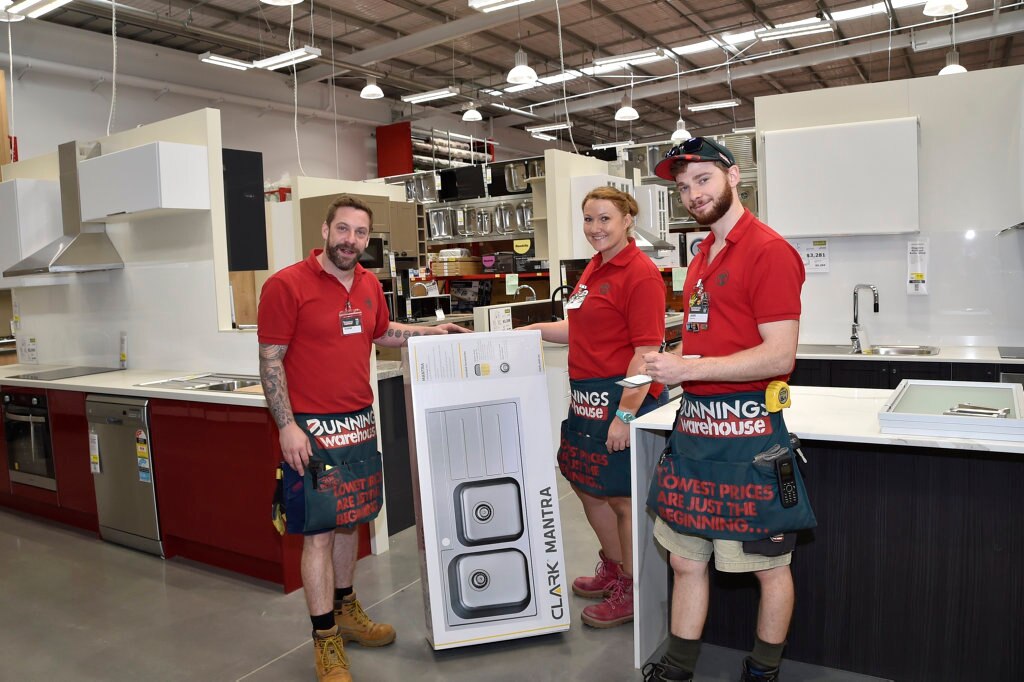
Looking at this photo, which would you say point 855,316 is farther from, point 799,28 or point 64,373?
point 64,373

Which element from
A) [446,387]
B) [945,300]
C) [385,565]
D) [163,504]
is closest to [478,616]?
[446,387]

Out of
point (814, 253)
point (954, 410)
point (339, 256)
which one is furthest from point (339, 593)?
point (814, 253)

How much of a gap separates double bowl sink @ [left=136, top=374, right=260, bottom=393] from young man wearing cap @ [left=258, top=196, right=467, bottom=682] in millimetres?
1480

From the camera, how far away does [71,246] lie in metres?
4.92

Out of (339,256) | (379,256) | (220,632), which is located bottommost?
(220,632)

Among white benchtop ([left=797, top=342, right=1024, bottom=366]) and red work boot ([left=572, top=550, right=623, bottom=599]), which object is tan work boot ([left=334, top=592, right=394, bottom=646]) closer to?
red work boot ([left=572, top=550, right=623, bottom=599])

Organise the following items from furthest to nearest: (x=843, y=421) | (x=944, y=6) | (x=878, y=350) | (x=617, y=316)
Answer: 1. (x=944, y=6)
2. (x=878, y=350)
3. (x=617, y=316)
4. (x=843, y=421)

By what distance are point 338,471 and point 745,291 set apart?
1.59 m

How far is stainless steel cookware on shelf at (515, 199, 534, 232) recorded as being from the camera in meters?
8.88

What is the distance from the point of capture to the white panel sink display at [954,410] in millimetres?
2135

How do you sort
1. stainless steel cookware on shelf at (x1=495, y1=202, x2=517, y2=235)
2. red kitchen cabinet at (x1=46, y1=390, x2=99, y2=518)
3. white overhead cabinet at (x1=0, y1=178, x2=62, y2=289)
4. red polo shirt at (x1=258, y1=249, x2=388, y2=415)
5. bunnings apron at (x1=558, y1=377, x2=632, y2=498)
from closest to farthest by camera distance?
1. red polo shirt at (x1=258, y1=249, x2=388, y2=415)
2. bunnings apron at (x1=558, y1=377, x2=632, y2=498)
3. red kitchen cabinet at (x1=46, y1=390, x2=99, y2=518)
4. white overhead cabinet at (x1=0, y1=178, x2=62, y2=289)
5. stainless steel cookware on shelf at (x1=495, y1=202, x2=517, y2=235)

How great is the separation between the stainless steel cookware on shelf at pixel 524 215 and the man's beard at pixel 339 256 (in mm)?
6202

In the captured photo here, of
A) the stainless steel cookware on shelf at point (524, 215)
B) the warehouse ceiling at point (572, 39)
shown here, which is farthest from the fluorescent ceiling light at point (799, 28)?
the stainless steel cookware on shelf at point (524, 215)

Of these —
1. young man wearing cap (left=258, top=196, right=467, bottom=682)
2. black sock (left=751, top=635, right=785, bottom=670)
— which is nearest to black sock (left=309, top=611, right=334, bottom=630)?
young man wearing cap (left=258, top=196, right=467, bottom=682)
